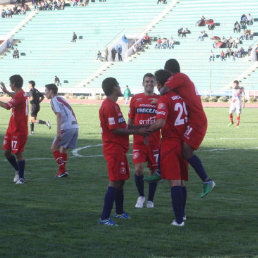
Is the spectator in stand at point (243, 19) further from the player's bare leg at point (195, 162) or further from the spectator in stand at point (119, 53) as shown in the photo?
the player's bare leg at point (195, 162)

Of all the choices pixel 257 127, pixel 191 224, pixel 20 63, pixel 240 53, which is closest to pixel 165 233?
pixel 191 224

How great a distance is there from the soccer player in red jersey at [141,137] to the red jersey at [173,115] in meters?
1.64

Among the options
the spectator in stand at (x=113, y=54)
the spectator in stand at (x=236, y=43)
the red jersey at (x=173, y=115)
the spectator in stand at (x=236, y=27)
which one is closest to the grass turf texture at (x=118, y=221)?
the red jersey at (x=173, y=115)

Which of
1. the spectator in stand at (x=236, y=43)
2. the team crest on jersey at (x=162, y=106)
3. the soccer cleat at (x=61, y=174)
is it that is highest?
the spectator in stand at (x=236, y=43)

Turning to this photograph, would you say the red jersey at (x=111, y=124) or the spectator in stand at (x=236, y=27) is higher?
the spectator in stand at (x=236, y=27)

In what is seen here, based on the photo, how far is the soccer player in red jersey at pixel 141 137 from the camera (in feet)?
32.4

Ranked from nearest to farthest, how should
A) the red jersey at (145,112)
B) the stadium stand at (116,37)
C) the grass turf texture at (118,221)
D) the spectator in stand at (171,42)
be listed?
the grass turf texture at (118,221) < the red jersey at (145,112) < the stadium stand at (116,37) < the spectator in stand at (171,42)

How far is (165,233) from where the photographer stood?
7.74 metres

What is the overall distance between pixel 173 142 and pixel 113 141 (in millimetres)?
749

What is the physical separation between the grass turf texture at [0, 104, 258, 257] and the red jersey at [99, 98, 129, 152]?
1037 mm

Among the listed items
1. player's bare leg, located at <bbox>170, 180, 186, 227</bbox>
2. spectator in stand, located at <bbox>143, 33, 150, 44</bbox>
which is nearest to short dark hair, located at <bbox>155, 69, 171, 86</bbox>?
player's bare leg, located at <bbox>170, 180, 186, 227</bbox>

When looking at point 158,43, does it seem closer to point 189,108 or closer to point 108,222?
point 189,108

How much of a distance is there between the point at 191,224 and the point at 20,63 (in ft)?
194

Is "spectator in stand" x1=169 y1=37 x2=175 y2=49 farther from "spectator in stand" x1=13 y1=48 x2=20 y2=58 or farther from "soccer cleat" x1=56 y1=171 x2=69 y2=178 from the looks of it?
"soccer cleat" x1=56 y1=171 x2=69 y2=178
